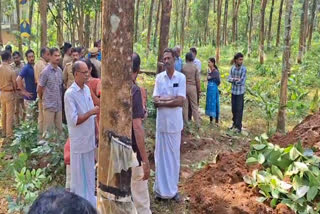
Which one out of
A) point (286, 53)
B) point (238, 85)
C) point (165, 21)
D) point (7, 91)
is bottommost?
point (7, 91)

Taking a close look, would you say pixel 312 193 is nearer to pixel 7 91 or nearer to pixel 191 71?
pixel 191 71

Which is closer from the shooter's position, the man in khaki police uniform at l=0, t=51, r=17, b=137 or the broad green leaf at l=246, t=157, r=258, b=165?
the broad green leaf at l=246, t=157, r=258, b=165

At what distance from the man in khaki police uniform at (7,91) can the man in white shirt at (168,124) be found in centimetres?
351

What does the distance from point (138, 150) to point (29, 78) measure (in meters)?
4.12

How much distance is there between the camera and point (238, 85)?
8055mm

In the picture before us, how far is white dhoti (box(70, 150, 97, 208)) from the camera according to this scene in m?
4.09

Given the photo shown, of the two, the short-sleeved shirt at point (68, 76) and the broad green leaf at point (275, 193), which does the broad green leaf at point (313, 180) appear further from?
the short-sleeved shirt at point (68, 76)

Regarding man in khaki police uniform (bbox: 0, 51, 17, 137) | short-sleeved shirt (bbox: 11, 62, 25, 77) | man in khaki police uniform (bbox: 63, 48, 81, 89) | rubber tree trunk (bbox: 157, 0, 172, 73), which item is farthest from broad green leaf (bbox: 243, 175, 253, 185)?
short-sleeved shirt (bbox: 11, 62, 25, 77)

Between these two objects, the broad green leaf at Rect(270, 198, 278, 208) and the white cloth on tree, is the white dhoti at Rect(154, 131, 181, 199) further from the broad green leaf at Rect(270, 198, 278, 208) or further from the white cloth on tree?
the white cloth on tree

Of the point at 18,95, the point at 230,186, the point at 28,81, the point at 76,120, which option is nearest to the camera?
the point at 76,120

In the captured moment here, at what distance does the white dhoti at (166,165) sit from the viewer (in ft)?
15.5

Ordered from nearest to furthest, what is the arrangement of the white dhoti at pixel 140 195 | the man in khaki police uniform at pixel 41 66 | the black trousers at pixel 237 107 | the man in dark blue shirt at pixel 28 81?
the white dhoti at pixel 140 195 → the man in khaki police uniform at pixel 41 66 → the man in dark blue shirt at pixel 28 81 → the black trousers at pixel 237 107

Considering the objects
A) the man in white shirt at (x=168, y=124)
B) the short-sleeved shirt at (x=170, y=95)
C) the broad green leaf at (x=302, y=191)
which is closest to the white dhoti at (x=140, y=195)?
the man in white shirt at (x=168, y=124)

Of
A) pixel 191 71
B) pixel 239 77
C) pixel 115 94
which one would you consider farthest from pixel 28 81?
pixel 115 94
